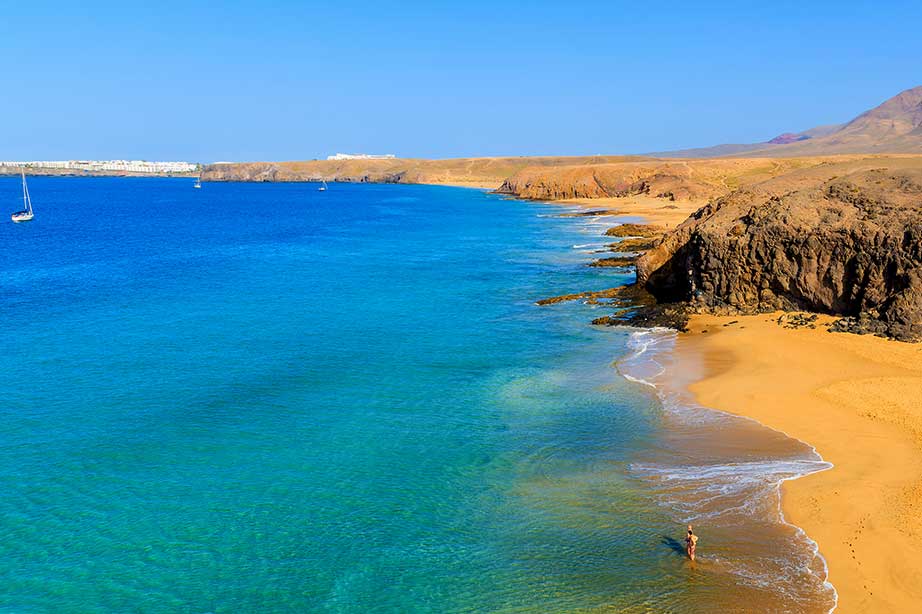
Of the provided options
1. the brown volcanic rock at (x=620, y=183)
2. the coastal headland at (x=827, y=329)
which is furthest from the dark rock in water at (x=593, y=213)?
the coastal headland at (x=827, y=329)

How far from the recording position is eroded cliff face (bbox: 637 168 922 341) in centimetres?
3162

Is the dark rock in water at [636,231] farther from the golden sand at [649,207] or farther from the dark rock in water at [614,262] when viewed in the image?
the dark rock in water at [614,262]

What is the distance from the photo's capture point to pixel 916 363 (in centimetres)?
2734

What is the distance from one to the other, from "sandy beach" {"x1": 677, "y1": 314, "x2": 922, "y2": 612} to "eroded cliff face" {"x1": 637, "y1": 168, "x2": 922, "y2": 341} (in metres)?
1.77

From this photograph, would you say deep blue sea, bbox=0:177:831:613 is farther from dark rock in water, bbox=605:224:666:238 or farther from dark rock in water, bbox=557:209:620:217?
dark rock in water, bbox=557:209:620:217

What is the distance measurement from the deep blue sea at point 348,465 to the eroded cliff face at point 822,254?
5953 millimetres

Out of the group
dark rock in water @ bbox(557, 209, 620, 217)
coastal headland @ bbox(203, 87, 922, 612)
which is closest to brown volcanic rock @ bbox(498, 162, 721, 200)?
dark rock in water @ bbox(557, 209, 620, 217)

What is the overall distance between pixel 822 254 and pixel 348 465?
2614cm

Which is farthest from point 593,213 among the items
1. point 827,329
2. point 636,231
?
point 827,329

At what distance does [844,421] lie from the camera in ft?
75.1

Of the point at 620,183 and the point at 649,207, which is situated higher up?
the point at 620,183

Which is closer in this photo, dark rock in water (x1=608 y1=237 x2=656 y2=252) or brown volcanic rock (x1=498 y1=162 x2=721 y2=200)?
dark rock in water (x1=608 y1=237 x2=656 y2=252)

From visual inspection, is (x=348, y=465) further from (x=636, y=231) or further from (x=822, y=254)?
(x=636, y=231)

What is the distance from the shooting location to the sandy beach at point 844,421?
15.4 meters
